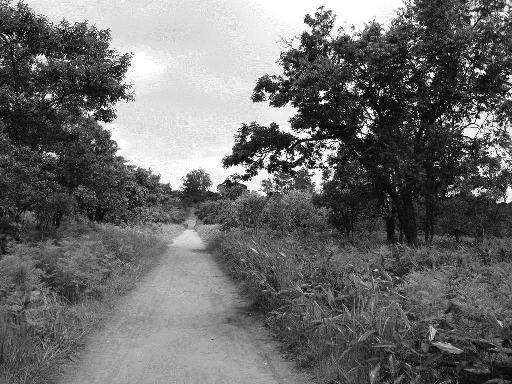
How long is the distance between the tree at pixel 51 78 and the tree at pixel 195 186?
4821 inches

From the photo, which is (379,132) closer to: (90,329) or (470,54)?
(470,54)

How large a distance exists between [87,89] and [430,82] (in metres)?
14.0

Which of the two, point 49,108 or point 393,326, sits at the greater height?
point 49,108

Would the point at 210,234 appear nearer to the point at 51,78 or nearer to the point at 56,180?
the point at 56,180

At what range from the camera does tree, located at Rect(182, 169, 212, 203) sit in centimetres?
13925

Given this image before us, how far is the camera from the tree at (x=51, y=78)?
1373 cm

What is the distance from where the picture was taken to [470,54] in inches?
701

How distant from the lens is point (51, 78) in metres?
14.8

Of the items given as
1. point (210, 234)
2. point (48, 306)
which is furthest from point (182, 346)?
point (210, 234)

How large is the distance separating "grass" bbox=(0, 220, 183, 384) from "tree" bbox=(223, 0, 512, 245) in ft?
36.1

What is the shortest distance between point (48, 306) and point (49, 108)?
40.2ft

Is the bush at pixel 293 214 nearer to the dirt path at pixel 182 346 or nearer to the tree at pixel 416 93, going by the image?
the tree at pixel 416 93

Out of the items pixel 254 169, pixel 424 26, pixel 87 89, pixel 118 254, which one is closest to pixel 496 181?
pixel 424 26

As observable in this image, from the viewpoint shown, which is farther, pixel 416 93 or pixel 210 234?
pixel 210 234
